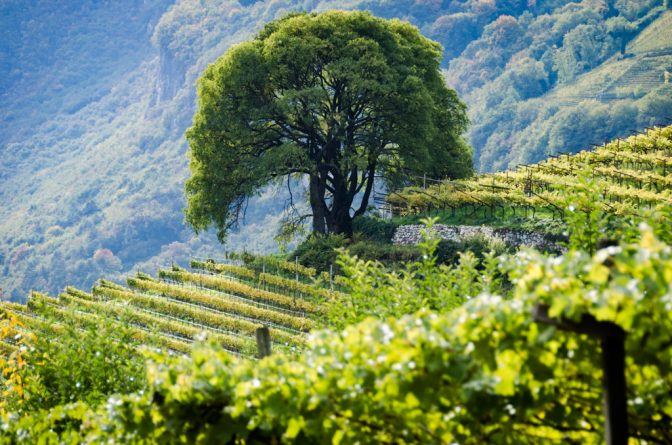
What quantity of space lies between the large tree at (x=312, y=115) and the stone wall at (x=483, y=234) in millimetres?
2232

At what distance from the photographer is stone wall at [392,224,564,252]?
1090 inches

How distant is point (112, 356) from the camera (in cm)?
1103

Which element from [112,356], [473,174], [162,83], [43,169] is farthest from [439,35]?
[112,356]

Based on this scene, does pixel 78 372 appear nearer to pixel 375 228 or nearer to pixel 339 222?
pixel 375 228

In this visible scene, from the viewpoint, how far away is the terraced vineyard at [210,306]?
2722 cm

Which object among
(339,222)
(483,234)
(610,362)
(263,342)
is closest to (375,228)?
(339,222)

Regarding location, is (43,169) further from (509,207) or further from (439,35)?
(509,207)

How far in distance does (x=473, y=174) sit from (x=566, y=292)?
3425 centimetres

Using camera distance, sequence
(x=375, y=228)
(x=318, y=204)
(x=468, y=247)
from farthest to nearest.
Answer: (x=318, y=204) → (x=375, y=228) → (x=468, y=247)

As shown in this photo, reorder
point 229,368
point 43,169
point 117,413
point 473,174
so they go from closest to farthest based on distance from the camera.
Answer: point 229,368
point 117,413
point 473,174
point 43,169

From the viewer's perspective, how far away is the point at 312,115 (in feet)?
111

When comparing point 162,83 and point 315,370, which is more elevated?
point 162,83

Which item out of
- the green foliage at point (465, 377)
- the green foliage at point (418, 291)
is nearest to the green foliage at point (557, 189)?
the green foliage at point (418, 291)

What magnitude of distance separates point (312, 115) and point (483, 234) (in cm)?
781
